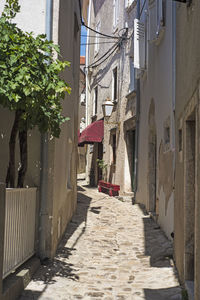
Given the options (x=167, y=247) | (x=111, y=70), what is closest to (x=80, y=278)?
(x=167, y=247)

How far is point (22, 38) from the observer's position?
441cm

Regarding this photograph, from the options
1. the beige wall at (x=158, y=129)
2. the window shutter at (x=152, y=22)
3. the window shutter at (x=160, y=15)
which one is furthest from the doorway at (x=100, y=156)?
the window shutter at (x=160, y=15)

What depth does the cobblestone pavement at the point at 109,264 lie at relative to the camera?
478 cm

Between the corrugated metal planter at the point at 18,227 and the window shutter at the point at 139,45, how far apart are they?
266 inches

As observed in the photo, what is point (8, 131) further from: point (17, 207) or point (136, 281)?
point (136, 281)

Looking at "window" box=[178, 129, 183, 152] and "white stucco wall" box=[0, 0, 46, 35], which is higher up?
"white stucco wall" box=[0, 0, 46, 35]

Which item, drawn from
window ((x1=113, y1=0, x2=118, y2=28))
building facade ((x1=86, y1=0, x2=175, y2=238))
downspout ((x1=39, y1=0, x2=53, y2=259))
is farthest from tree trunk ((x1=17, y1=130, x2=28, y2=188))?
window ((x1=113, y1=0, x2=118, y2=28))

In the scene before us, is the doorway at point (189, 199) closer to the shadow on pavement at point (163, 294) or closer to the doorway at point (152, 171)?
the shadow on pavement at point (163, 294)

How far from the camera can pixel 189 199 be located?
447cm

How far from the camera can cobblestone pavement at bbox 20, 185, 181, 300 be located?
4.78 m

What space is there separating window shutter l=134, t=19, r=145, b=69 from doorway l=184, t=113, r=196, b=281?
700 cm

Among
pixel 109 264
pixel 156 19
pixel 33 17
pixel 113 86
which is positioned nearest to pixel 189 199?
pixel 109 264

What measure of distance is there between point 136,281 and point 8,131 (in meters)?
2.71

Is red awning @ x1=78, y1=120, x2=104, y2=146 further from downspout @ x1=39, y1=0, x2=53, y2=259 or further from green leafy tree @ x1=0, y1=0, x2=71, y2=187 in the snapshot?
green leafy tree @ x1=0, y1=0, x2=71, y2=187
